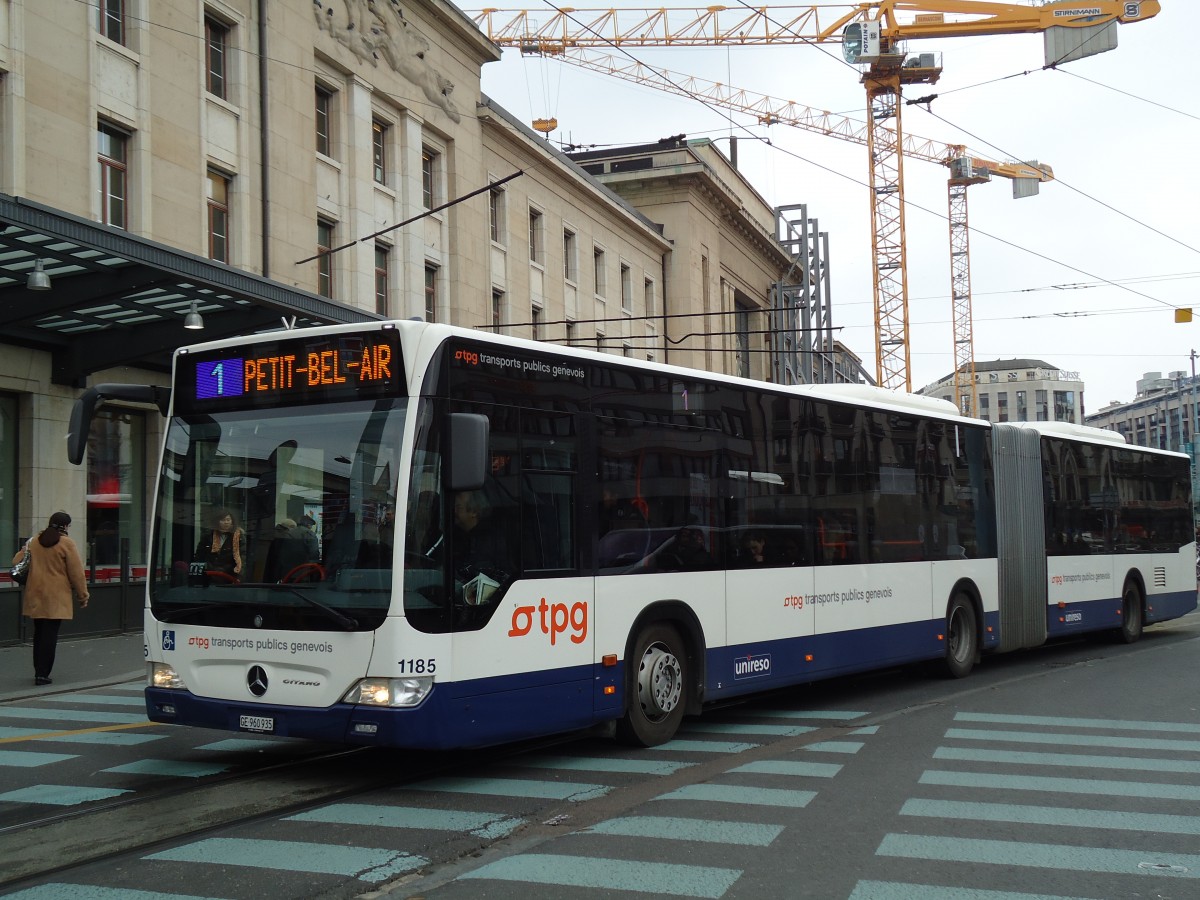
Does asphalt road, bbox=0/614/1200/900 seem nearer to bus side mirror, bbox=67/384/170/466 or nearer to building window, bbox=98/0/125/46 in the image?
bus side mirror, bbox=67/384/170/466

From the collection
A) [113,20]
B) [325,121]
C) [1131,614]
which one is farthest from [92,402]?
[325,121]

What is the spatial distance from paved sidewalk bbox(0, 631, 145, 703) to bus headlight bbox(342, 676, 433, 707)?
6760 mm

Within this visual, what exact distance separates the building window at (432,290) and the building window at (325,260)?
4.39 metres

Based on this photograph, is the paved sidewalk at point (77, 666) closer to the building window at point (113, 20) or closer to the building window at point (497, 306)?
the building window at point (113, 20)

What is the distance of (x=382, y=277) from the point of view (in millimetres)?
29219

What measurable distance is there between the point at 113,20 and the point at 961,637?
636 inches

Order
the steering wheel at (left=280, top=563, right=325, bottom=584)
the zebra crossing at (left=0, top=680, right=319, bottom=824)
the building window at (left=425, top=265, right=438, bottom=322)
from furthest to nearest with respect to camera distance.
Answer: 1. the building window at (left=425, top=265, right=438, bottom=322)
2. the zebra crossing at (left=0, top=680, right=319, bottom=824)
3. the steering wheel at (left=280, top=563, right=325, bottom=584)

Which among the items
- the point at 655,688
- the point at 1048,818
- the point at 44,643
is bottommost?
the point at 1048,818

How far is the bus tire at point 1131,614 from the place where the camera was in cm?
1895

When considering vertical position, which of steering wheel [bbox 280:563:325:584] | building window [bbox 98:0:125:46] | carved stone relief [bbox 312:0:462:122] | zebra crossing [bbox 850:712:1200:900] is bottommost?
zebra crossing [bbox 850:712:1200:900]

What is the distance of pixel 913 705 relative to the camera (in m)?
12.1

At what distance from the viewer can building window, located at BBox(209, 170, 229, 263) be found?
22984 millimetres

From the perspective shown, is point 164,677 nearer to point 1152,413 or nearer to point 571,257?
point 571,257

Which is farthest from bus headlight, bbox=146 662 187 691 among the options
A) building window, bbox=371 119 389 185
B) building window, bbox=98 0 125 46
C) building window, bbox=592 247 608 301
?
building window, bbox=592 247 608 301
